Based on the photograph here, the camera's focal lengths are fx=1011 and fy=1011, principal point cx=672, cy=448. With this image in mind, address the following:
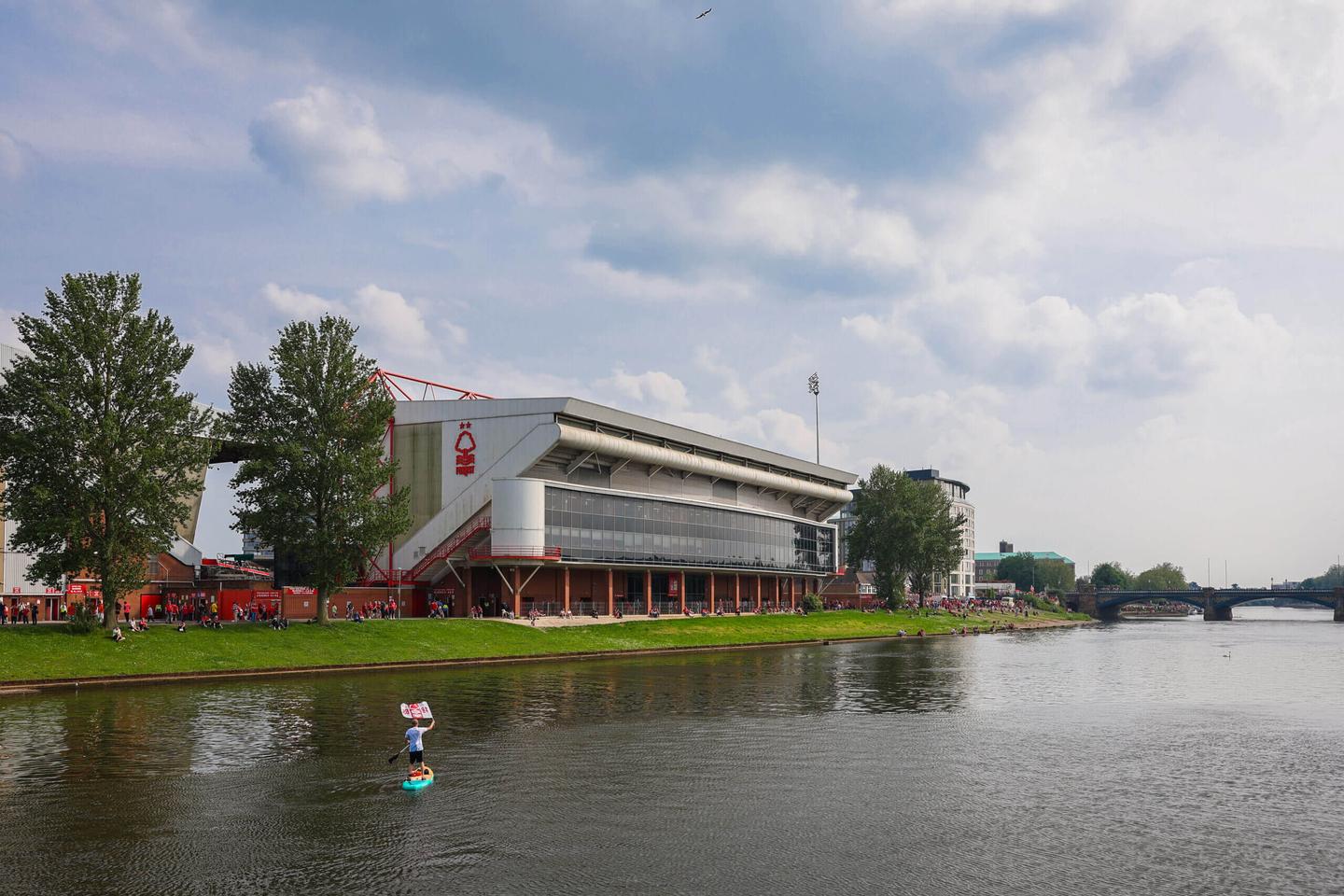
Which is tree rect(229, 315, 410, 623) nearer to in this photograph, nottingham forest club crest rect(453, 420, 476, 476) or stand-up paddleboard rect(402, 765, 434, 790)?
nottingham forest club crest rect(453, 420, 476, 476)

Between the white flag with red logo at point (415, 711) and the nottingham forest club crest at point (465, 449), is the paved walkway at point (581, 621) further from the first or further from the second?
the white flag with red logo at point (415, 711)

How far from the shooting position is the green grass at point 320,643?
5578 centimetres

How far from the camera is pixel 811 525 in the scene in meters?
155

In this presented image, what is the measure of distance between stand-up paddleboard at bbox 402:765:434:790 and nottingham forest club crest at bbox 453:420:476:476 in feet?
239

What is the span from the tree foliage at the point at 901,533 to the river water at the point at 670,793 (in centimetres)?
11030

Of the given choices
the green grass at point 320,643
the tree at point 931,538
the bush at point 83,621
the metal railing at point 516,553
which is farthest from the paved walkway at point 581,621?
the tree at point 931,538

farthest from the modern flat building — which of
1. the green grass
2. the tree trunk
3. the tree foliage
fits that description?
the tree foliage

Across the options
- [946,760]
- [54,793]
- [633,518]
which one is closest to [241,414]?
[633,518]

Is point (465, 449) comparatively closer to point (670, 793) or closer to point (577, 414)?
point (577, 414)

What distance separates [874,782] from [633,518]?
81473mm

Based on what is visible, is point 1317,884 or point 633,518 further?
point 633,518

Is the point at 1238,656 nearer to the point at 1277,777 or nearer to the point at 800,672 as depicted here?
the point at 800,672

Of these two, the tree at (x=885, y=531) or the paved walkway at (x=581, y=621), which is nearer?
the paved walkway at (x=581, y=621)

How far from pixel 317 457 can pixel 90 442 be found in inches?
685
